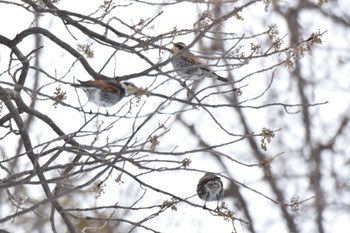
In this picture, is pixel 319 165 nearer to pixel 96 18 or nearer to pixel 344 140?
pixel 344 140

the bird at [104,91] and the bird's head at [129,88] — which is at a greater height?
the bird at [104,91]

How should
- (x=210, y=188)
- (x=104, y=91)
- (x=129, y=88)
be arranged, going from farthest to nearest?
(x=210, y=188), (x=104, y=91), (x=129, y=88)

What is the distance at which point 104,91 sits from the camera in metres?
5.62

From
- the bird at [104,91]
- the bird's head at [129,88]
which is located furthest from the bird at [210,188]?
the bird's head at [129,88]

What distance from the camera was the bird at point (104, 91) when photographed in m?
5.52

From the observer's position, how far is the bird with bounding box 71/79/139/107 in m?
5.52

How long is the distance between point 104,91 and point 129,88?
0.44m

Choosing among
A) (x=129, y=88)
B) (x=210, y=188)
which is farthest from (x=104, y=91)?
(x=210, y=188)

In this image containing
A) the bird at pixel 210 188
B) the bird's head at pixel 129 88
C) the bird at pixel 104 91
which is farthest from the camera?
the bird at pixel 210 188

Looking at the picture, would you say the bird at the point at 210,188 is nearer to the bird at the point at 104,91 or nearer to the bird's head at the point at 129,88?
the bird at the point at 104,91

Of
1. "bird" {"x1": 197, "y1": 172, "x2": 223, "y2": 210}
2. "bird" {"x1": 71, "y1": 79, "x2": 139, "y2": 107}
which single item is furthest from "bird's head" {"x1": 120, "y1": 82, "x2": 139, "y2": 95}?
"bird" {"x1": 197, "y1": 172, "x2": 223, "y2": 210}

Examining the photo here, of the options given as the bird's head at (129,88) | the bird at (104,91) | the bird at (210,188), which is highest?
the bird at (210,188)

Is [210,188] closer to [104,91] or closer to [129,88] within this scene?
[104,91]

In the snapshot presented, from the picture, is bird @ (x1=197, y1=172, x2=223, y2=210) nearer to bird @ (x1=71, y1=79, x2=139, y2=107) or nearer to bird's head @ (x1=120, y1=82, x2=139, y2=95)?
bird @ (x1=71, y1=79, x2=139, y2=107)
